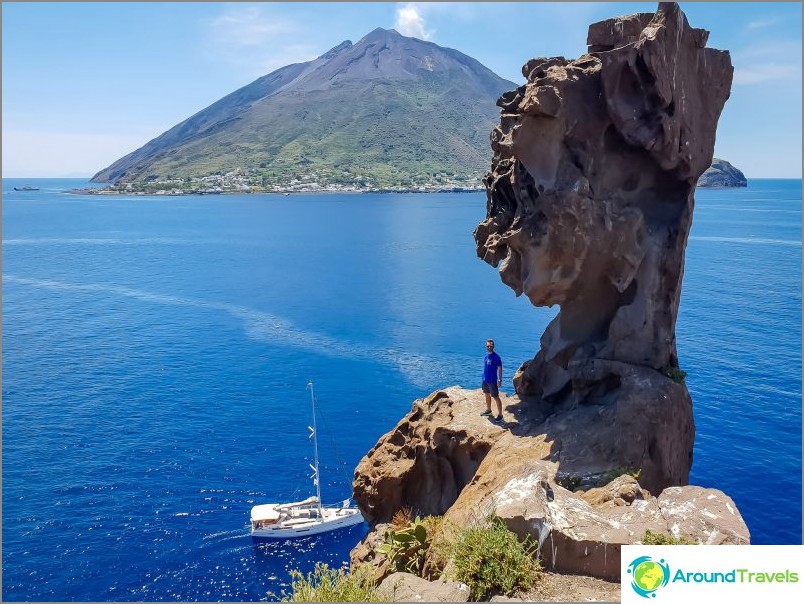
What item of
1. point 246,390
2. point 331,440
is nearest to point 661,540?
point 331,440

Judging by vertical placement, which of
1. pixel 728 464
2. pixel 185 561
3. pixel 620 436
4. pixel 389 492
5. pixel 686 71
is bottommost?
pixel 185 561

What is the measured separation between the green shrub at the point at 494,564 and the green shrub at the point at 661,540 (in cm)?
195

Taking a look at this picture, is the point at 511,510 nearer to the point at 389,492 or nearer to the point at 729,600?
the point at 729,600

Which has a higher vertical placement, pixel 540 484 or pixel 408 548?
pixel 540 484

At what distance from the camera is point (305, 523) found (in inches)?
1294

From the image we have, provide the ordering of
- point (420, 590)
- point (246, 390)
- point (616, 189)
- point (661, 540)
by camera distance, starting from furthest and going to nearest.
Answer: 1. point (246, 390)
2. point (616, 189)
3. point (420, 590)
4. point (661, 540)

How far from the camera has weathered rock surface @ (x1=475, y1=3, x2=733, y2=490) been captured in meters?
17.9

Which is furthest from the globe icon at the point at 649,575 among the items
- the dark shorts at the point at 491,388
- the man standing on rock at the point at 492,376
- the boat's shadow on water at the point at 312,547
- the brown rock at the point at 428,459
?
the boat's shadow on water at the point at 312,547

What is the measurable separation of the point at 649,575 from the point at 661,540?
1.98 m

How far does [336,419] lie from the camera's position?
44.9 metres

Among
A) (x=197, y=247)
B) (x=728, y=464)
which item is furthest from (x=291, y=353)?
(x=197, y=247)

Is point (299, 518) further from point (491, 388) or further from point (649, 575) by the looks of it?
point (649, 575)

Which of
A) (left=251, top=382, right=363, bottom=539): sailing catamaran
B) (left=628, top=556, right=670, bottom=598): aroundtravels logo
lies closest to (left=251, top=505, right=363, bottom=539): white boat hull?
(left=251, top=382, right=363, bottom=539): sailing catamaran

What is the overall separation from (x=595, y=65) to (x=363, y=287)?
224 ft
